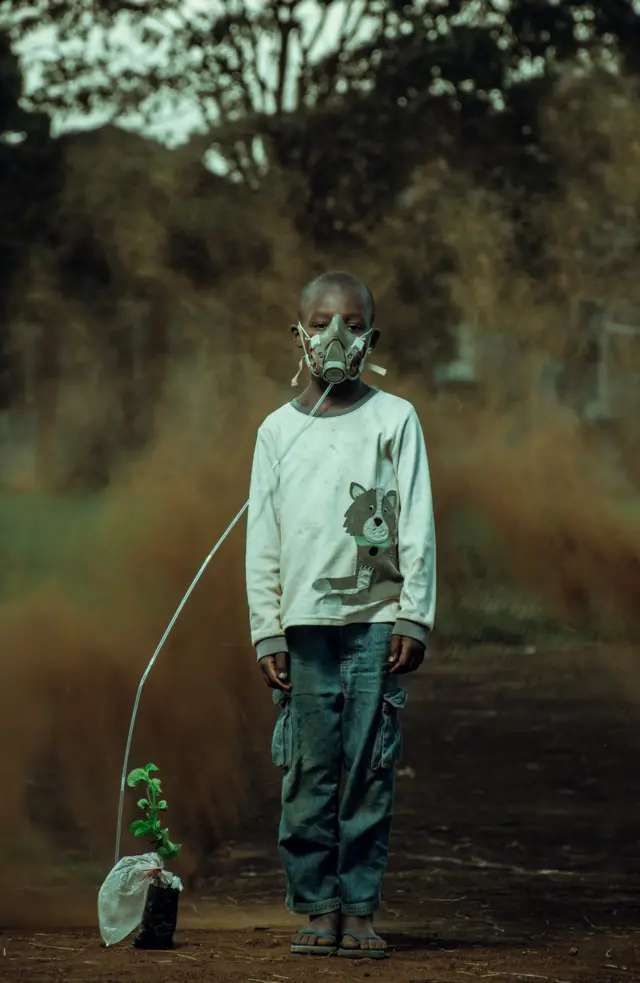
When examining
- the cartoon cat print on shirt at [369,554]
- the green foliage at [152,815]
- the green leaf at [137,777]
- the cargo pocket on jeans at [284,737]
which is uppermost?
the cartoon cat print on shirt at [369,554]

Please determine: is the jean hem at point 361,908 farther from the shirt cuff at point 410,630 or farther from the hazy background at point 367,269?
the hazy background at point 367,269

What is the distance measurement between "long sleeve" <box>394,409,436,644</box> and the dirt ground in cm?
77

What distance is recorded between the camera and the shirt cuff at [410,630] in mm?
3818

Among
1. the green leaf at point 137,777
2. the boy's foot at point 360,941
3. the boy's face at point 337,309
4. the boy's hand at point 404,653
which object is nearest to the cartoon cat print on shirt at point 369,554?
the boy's hand at point 404,653

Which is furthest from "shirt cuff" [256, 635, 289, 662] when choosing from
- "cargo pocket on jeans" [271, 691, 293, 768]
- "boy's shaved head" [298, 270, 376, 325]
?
"boy's shaved head" [298, 270, 376, 325]

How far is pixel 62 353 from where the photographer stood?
12.9 m

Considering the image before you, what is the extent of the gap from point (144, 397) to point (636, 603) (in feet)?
13.0

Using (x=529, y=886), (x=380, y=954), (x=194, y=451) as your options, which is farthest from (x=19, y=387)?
(x=380, y=954)

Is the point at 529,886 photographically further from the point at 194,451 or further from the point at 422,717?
the point at 194,451

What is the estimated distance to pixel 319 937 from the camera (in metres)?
3.91

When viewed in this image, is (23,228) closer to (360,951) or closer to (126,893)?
(126,893)

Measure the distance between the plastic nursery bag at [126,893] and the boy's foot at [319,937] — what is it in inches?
12.7

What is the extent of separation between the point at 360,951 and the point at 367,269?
9419mm

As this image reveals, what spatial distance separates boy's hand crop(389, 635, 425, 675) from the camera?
382 cm
